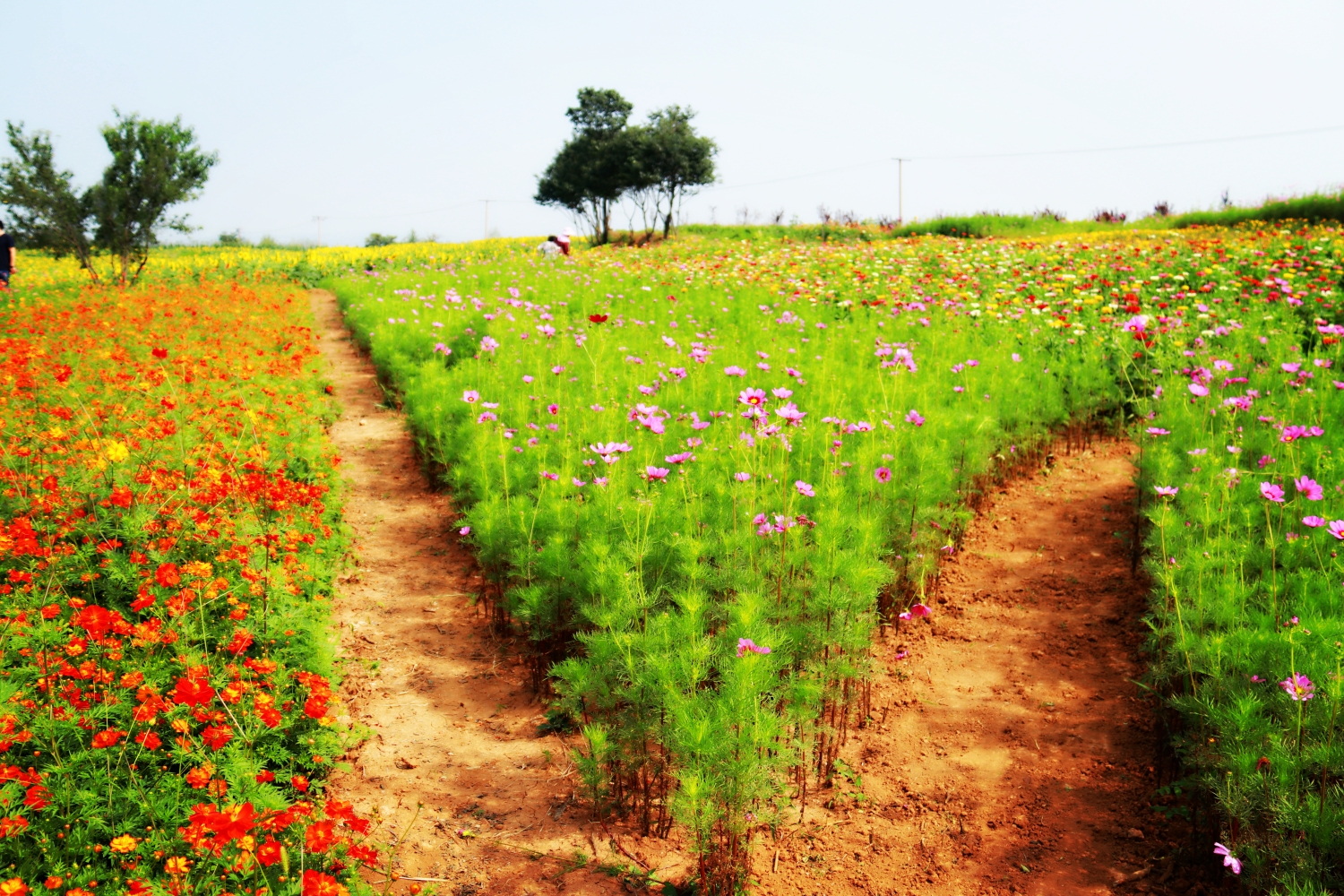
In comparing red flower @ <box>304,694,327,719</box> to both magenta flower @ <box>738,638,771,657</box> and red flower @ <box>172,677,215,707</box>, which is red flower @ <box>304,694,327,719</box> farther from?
magenta flower @ <box>738,638,771,657</box>

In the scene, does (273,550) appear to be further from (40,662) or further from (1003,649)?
(1003,649)

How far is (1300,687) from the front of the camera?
7.86 feet

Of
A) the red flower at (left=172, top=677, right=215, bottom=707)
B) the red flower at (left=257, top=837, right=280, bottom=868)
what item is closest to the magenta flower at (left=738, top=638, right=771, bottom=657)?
the red flower at (left=257, top=837, right=280, bottom=868)

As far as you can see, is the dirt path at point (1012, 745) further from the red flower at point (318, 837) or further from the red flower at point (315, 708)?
the red flower at point (315, 708)

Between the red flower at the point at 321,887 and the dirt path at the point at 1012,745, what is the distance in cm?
132

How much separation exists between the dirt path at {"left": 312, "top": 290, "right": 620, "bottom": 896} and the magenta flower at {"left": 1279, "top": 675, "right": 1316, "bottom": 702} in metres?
2.13

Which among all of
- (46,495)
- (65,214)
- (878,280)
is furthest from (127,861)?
(65,214)

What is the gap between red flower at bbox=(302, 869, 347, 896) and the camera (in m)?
1.94

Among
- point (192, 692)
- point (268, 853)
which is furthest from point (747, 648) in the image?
point (192, 692)

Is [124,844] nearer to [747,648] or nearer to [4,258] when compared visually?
[747,648]

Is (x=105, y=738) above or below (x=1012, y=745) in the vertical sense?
above

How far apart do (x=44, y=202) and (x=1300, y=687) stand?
20.2 metres

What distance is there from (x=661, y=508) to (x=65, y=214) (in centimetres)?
1786

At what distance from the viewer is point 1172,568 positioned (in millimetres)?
3342
